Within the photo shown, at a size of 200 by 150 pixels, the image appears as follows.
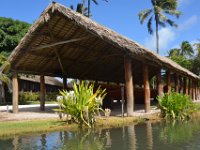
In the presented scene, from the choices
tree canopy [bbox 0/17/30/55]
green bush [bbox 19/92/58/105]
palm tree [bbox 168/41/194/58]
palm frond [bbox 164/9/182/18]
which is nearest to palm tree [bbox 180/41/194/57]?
palm tree [bbox 168/41/194/58]

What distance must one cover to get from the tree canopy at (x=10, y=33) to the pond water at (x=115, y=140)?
76.4ft

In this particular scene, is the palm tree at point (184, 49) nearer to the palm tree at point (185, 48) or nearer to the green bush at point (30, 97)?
the palm tree at point (185, 48)

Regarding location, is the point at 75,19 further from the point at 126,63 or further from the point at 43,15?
the point at 126,63

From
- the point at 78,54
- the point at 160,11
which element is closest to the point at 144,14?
the point at 160,11

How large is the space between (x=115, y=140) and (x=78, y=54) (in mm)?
11843

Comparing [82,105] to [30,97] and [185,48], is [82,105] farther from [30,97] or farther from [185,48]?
[185,48]

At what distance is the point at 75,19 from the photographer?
15.3 meters

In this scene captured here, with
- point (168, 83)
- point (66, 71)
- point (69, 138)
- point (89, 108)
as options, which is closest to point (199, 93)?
point (168, 83)

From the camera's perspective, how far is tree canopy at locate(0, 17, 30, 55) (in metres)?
33.3

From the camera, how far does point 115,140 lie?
963 cm

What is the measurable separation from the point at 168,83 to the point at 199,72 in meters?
24.9

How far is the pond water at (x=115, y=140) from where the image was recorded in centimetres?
861

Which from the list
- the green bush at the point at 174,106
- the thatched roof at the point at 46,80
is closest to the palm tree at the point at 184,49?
the thatched roof at the point at 46,80

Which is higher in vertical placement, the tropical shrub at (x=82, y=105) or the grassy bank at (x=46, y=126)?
the tropical shrub at (x=82, y=105)
